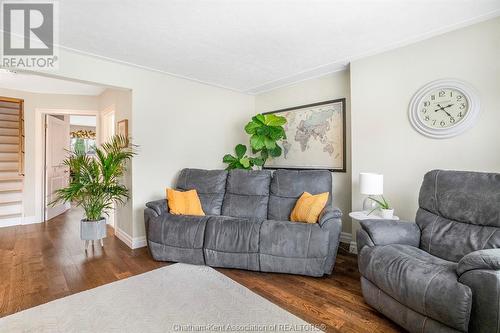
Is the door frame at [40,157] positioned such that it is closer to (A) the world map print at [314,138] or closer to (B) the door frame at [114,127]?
(B) the door frame at [114,127]

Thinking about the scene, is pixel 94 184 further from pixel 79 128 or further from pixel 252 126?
pixel 79 128

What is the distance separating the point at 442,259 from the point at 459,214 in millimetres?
406

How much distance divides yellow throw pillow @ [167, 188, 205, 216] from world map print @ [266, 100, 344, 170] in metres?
1.77

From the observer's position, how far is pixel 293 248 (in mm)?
2486

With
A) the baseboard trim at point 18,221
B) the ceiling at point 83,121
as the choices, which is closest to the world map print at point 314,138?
the baseboard trim at point 18,221

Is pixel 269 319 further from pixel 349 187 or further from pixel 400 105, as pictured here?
pixel 400 105

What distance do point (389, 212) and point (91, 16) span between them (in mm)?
3287

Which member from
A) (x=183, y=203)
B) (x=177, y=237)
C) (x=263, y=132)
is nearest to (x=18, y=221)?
(x=183, y=203)

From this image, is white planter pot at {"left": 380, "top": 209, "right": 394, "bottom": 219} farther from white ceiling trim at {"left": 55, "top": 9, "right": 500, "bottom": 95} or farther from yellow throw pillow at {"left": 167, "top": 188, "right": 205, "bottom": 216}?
yellow throw pillow at {"left": 167, "top": 188, "right": 205, "bottom": 216}

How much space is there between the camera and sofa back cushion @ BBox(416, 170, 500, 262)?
188 centimetres

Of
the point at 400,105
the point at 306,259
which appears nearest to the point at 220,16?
the point at 400,105

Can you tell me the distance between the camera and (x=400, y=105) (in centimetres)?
277

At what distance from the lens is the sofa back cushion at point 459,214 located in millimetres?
1881

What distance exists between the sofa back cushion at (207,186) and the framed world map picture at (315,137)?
1283mm
